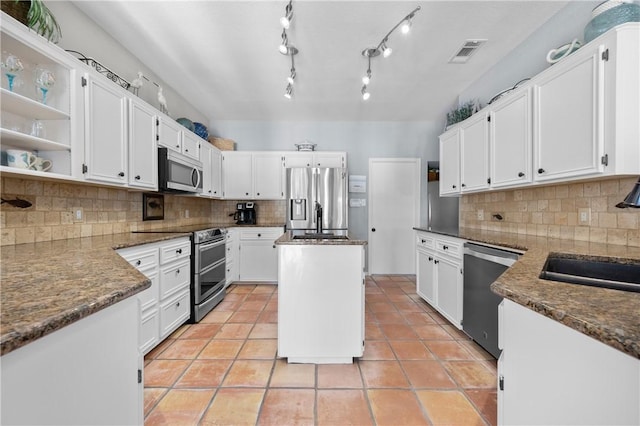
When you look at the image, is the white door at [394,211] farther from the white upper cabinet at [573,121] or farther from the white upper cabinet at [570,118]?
the white upper cabinet at [570,118]

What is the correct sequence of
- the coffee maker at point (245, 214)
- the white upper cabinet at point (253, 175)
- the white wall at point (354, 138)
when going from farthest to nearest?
the white wall at point (354, 138) → the coffee maker at point (245, 214) → the white upper cabinet at point (253, 175)

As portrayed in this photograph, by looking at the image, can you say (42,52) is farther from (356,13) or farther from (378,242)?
(378,242)

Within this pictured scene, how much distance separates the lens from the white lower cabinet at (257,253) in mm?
4152

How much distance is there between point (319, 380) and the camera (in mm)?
1854

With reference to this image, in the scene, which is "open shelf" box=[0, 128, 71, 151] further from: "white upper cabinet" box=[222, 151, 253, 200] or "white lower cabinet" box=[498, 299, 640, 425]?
"white upper cabinet" box=[222, 151, 253, 200]

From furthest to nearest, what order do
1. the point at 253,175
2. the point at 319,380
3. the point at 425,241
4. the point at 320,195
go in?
the point at 253,175, the point at 320,195, the point at 425,241, the point at 319,380

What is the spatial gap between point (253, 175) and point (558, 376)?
4.21 m

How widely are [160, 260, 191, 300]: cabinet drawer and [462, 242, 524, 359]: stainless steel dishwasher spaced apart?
262 centimetres

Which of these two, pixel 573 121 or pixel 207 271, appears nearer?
pixel 573 121

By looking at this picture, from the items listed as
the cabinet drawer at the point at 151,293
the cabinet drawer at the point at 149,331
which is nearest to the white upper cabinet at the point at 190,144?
the cabinet drawer at the point at 151,293

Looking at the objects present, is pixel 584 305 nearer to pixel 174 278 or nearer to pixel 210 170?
pixel 174 278

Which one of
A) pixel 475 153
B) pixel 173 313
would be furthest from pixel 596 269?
pixel 173 313

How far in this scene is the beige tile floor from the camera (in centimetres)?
154

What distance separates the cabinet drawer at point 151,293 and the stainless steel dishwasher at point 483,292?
2618mm
